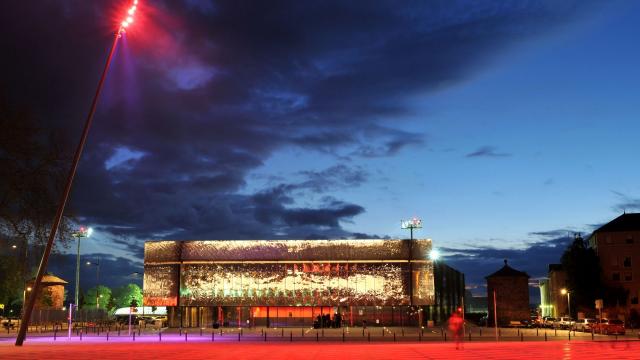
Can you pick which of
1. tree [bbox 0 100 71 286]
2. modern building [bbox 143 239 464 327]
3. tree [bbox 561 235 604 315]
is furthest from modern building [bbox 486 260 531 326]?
tree [bbox 0 100 71 286]

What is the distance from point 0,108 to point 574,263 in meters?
101

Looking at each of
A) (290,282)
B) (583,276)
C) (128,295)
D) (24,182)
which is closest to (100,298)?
(128,295)

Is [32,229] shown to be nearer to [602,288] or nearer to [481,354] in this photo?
[481,354]

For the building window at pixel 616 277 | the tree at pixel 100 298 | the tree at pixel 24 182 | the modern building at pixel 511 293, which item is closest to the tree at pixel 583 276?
the building window at pixel 616 277

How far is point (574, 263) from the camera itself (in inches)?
4473

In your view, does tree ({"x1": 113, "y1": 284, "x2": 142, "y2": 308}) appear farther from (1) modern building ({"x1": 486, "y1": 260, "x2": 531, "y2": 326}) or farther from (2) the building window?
(2) the building window

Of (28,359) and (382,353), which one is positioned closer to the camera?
(28,359)

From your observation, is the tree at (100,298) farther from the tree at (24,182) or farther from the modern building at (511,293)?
the tree at (24,182)

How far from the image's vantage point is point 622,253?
386 feet

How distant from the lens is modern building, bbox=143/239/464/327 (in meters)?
86.9

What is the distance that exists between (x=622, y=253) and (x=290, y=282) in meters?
63.3

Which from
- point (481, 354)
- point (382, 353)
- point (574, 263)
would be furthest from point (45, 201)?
point (574, 263)

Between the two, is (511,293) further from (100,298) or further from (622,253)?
(100,298)

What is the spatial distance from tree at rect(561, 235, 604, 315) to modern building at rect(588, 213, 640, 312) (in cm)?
368
